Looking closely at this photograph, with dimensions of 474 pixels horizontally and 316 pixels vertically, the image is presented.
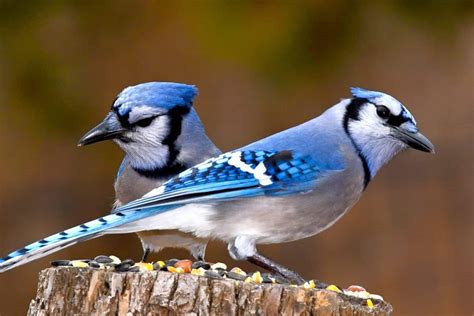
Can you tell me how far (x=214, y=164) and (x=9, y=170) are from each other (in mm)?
3125

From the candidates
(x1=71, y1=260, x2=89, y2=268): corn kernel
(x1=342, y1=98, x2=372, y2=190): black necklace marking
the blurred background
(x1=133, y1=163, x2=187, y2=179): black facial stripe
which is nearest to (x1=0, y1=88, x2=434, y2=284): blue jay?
(x1=342, y1=98, x2=372, y2=190): black necklace marking

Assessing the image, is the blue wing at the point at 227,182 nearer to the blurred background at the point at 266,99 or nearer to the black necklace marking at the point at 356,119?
the black necklace marking at the point at 356,119

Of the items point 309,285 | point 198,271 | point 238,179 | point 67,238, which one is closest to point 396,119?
point 238,179

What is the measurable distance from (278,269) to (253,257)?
7 centimetres

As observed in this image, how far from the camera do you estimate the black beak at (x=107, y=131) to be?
3.09 meters

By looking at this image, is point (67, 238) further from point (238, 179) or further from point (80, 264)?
point (238, 179)

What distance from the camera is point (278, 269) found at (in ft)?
9.53

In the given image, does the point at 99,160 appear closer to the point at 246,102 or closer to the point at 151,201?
the point at 246,102

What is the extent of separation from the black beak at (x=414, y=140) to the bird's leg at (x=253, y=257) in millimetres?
460

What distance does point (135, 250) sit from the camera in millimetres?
5723

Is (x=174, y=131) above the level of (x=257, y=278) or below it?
above

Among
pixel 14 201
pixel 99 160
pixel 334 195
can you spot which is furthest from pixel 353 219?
pixel 334 195

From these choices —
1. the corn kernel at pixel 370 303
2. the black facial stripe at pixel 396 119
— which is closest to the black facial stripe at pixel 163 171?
the black facial stripe at pixel 396 119

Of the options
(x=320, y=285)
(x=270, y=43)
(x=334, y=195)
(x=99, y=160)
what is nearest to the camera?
(x=320, y=285)
